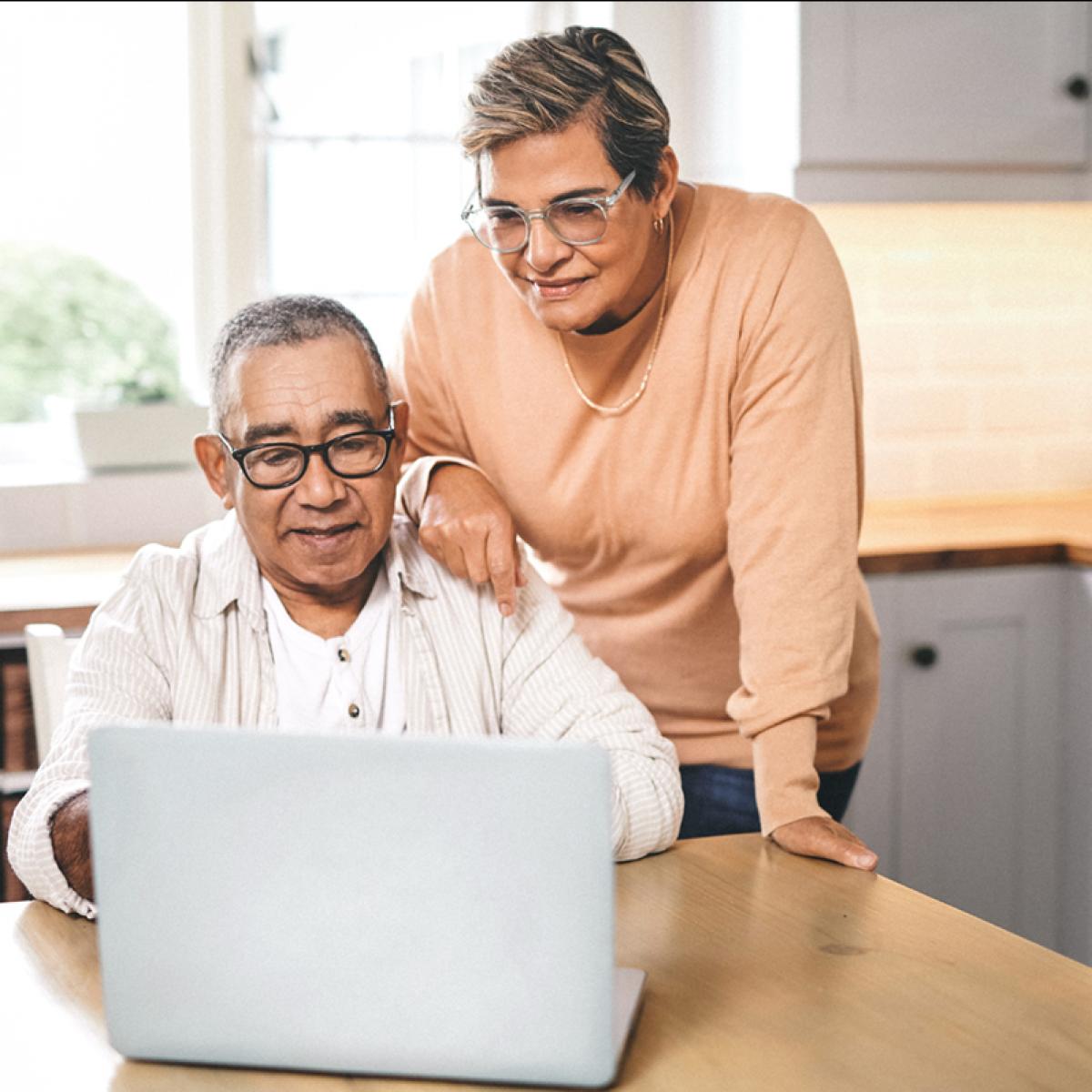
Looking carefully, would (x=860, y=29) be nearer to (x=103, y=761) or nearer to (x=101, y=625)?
(x=101, y=625)

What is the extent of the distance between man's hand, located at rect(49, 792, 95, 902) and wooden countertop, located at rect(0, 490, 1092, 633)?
1030 mm

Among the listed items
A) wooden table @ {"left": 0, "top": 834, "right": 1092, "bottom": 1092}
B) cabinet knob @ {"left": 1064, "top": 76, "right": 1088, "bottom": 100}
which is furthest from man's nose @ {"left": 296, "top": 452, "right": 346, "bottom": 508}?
cabinet knob @ {"left": 1064, "top": 76, "right": 1088, "bottom": 100}

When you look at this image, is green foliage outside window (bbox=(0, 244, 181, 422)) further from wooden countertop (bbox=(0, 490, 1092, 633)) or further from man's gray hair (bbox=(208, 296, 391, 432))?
man's gray hair (bbox=(208, 296, 391, 432))

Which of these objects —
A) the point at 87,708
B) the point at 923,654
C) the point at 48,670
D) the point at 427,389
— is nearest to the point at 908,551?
the point at 923,654

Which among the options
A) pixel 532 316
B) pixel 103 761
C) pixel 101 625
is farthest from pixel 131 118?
pixel 103 761

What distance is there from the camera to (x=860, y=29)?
2.93 metres

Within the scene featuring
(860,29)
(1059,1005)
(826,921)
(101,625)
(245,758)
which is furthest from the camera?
(860,29)

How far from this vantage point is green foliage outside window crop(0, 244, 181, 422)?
10.1 ft

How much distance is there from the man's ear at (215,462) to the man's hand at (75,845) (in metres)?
0.43

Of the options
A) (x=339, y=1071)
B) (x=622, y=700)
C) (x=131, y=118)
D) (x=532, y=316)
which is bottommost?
(x=339, y=1071)

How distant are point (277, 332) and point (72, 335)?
1662 mm

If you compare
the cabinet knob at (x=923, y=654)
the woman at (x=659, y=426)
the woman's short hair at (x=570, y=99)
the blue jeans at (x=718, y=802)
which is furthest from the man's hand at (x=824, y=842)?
the cabinet knob at (x=923, y=654)

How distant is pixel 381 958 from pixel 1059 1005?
1.62 feet

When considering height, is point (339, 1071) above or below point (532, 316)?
below
